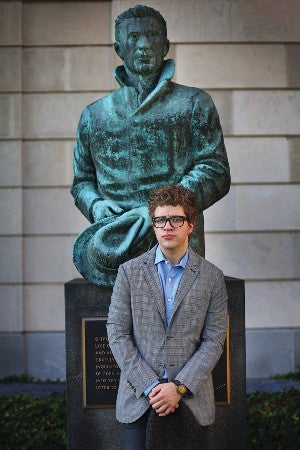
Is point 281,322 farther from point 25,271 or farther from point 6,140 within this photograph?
point 6,140

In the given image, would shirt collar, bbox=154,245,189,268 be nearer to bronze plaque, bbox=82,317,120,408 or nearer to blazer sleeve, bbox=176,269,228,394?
blazer sleeve, bbox=176,269,228,394

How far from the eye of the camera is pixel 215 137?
16.5 ft

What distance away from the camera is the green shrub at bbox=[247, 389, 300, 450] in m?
5.79

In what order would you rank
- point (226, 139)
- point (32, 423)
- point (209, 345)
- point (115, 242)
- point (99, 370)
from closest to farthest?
point (209, 345) < point (115, 242) < point (99, 370) < point (32, 423) < point (226, 139)

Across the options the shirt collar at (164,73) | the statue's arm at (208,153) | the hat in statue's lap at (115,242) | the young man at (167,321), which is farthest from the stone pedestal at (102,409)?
the shirt collar at (164,73)

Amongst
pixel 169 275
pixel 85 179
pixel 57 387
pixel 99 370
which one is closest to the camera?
pixel 169 275

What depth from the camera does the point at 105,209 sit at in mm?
4895

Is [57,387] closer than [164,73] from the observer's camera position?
No

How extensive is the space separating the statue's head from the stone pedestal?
1.63 meters

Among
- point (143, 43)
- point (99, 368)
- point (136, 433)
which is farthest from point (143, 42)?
point (136, 433)

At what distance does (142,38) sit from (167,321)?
7.39ft

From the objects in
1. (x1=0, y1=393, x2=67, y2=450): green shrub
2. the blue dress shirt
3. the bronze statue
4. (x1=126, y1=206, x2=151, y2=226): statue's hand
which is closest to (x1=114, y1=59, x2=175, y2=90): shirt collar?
the bronze statue

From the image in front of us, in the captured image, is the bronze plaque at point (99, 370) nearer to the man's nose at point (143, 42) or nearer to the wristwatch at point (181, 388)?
the wristwatch at point (181, 388)

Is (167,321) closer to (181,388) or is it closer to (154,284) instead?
(154,284)
